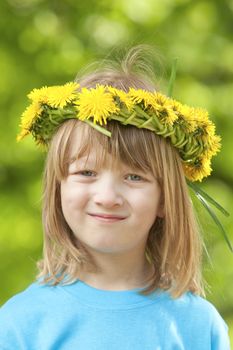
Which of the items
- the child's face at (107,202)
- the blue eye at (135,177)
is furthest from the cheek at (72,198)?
the blue eye at (135,177)

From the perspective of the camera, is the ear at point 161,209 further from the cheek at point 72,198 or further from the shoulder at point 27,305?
the shoulder at point 27,305

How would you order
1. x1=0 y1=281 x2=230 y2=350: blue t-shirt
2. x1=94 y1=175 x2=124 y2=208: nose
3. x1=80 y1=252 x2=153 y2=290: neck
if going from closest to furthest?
1. x1=94 y1=175 x2=124 y2=208: nose
2. x1=0 y1=281 x2=230 y2=350: blue t-shirt
3. x1=80 y1=252 x2=153 y2=290: neck

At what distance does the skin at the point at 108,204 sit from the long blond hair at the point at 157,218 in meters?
0.04

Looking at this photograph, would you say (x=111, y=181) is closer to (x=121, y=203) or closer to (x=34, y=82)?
(x=121, y=203)

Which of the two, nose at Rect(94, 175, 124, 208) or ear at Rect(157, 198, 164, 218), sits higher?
nose at Rect(94, 175, 124, 208)

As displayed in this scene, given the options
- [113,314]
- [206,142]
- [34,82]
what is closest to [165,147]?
[206,142]

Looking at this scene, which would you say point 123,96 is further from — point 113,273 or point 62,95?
point 113,273

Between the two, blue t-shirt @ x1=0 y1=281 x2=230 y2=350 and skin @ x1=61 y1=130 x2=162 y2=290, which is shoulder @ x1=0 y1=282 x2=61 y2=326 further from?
skin @ x1=61 y1=130 x2=162 y2=290

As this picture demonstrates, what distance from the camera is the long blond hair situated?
3391 mm

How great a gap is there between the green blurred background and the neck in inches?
113

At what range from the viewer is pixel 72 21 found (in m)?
→ 6.91

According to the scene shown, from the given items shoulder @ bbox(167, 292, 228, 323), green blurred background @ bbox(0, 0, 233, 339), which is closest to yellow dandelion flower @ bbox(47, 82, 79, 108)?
shoulder @ bbox(167, 292, 228, 323)

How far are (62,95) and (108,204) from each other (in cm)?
44

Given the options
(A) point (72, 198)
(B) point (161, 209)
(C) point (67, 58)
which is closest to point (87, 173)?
(A) point (72, 198)
